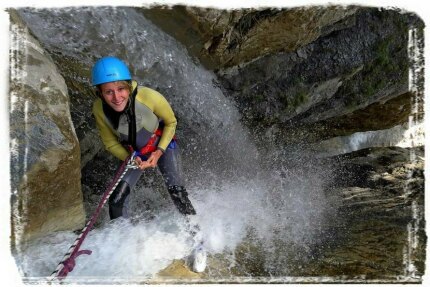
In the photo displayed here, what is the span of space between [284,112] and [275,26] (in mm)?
2182

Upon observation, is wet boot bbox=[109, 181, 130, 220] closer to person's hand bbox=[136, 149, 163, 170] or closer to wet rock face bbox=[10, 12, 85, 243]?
person's hand bbox=[136, 149, 163, 170]

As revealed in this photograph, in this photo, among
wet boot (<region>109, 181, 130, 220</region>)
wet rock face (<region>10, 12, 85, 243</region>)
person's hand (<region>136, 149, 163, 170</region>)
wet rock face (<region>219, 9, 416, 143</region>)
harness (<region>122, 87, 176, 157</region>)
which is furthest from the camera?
wet rock face (<region>219, 9, 416, 143</region>)

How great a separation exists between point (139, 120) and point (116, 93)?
0.45 metres

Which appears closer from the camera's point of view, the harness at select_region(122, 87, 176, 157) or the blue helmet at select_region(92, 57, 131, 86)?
the blue helmet at select_region(92, 57, 131, 86)

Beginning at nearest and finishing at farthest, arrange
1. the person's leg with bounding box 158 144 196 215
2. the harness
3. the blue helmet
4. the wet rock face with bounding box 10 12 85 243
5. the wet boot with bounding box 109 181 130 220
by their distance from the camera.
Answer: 1. the blue helmet
2. the wet rock face with bounding box 10 12 85 243
3. the harness
4. the wet boot with bounding box 109 181 130 220
5. the person's leg with bounding box 158 144 196 215

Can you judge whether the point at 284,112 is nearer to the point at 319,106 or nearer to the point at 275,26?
the point at 319,106

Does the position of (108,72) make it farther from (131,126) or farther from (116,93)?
(131,126)

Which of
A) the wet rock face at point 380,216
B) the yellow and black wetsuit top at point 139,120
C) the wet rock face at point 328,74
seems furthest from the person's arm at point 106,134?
the wet rock face at point 328,74

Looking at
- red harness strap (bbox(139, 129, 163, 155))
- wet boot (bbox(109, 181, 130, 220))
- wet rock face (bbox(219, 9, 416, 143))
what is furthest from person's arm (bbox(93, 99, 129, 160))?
wet rock face (bbox(219, 9, 416, 143))

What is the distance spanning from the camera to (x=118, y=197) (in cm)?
→ 379

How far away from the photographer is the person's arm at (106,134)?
3.46m

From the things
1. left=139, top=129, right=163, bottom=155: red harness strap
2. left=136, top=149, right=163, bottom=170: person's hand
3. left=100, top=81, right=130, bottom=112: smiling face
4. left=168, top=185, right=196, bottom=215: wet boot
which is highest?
left=100, top=81, right=130, bottom=112: smiling face

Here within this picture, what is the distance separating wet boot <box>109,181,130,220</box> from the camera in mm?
3775

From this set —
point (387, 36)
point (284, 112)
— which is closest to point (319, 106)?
point (284, 112)
